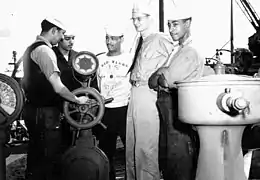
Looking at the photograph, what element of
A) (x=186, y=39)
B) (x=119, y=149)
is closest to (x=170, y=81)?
(x=186, y=39)

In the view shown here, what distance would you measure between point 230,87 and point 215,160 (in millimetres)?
408

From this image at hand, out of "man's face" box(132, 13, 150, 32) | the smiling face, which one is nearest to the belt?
"man's face" box(132, 13, 150, 32)

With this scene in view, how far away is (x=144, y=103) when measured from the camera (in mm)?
2914

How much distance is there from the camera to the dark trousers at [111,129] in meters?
3.41

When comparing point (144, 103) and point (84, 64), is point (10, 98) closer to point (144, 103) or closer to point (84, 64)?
point (84, 64)

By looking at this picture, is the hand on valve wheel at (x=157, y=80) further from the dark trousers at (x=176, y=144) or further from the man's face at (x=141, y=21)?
the man's face at (x=141, y=21)

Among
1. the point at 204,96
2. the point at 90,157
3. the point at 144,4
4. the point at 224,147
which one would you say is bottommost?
the point at 90,157

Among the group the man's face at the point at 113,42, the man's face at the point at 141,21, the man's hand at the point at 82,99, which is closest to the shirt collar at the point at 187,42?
the man's face at the point at 141,21

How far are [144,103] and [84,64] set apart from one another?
528 mm

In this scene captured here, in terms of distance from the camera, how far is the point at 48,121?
2.97m

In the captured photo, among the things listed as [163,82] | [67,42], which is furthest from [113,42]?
[163,82]

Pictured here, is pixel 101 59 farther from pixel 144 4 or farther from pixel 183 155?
pixel 183 155

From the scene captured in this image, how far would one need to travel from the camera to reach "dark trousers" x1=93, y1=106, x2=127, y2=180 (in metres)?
3.41

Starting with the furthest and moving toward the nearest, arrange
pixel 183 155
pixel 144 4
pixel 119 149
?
pixel 119 149 < pixel 144 4 < pixel 183 155
